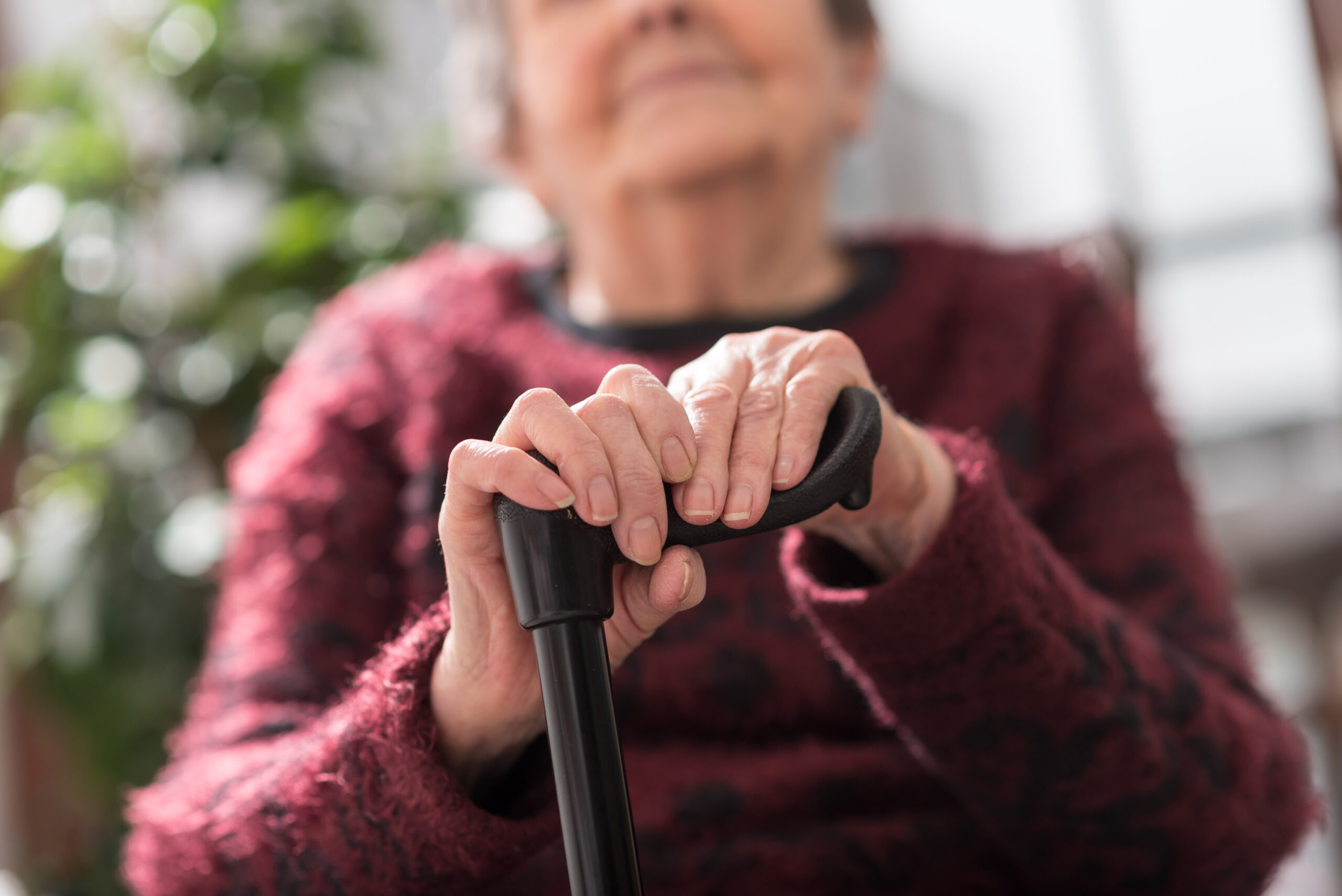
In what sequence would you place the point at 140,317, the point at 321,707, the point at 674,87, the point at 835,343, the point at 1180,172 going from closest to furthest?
the point at 835,343 → the point at 321,707 → the point at 674,87 → the point at 140,317 → the point at 1180,172

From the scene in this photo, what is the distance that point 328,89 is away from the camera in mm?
1570

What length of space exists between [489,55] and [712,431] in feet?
2.02

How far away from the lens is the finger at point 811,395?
16.0 inches

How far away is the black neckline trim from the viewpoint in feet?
2.78

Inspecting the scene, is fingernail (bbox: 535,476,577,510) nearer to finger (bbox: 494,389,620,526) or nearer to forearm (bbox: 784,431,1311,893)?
finger (bbox: 494,389,620,526)

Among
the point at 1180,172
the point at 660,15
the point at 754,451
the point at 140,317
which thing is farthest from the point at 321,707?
the point at 1180,172

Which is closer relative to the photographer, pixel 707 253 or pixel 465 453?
pixel 465 453

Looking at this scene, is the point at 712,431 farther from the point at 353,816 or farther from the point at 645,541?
the point at 353,816

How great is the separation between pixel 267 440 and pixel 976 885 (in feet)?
1.84

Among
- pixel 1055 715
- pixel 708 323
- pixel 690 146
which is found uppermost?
pixel 690 146

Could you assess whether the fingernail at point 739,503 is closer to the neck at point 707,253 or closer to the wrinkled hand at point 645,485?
the wrinkled hand at point 645,485

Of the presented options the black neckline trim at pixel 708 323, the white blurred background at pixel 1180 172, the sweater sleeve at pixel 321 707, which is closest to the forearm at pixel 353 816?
the sweater sleeve at pixel 321 707

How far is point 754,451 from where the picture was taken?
1.32 feet

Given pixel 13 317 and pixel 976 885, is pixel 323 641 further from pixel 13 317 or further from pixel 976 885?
pixel 13 317
